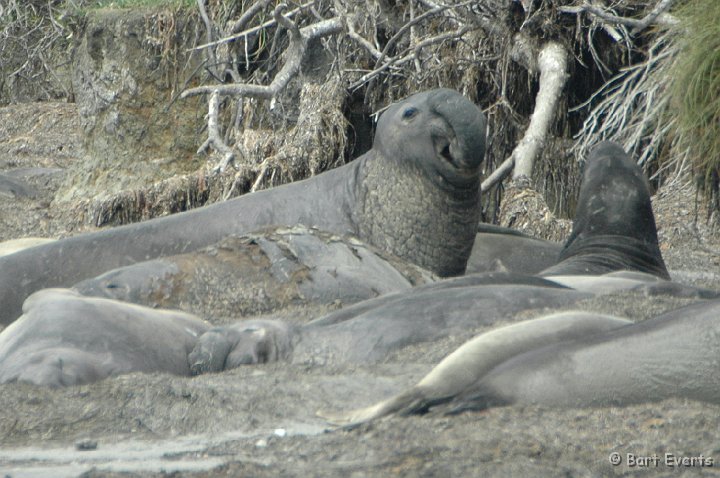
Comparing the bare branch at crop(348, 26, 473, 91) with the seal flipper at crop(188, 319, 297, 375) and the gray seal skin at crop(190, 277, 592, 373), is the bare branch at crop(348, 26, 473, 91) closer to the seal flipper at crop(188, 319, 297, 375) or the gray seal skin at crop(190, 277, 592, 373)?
the gray seal skin at crop(190, 277, 592, 373)

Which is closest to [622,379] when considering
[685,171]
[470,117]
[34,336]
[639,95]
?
[34,336]

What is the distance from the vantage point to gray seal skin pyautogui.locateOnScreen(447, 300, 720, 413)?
247 centimetres

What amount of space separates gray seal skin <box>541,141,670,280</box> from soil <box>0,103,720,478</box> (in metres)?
2.00

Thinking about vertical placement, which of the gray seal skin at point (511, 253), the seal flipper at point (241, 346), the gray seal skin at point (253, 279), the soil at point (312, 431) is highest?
the soil at point (312, 431)

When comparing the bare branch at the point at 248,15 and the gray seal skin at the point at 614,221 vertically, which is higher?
the bare branch at the point at 248,15

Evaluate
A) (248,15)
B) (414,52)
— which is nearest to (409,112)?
(414,52)

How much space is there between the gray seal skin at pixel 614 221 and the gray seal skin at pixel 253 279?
1.32 meters

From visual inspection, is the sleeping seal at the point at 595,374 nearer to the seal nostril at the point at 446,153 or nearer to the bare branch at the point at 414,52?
the seal nostril at the point at 446,153

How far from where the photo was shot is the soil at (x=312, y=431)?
81.1 inches

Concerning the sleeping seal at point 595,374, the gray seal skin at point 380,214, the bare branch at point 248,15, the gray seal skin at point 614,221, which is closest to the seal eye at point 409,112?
the gray seal skin at point 380,214

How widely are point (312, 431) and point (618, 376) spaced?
0.70 metres

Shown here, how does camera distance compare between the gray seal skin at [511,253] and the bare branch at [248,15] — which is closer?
the gray seal skin at [511,253]

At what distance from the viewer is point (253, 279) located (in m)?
4.52

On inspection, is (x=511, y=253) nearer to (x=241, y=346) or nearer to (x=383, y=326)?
(x=383, y=326)
